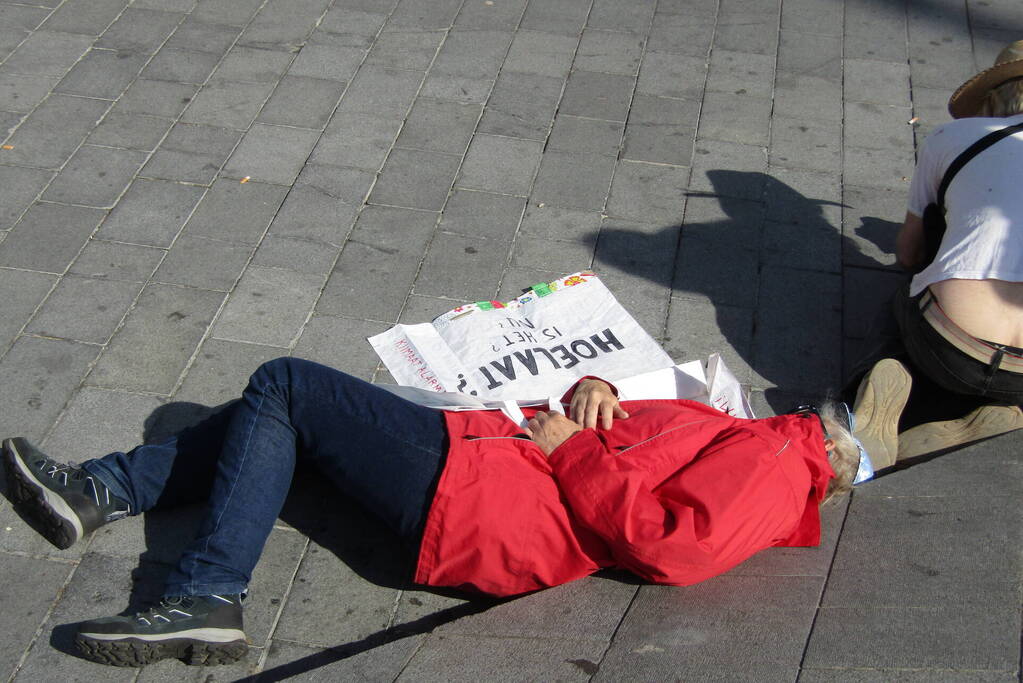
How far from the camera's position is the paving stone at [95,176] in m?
4.28

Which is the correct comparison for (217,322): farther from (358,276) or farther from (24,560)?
(24,560)

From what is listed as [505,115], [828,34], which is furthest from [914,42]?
[505,115]

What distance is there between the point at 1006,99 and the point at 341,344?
7.95 ft

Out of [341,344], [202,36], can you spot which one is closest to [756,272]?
[341,344]

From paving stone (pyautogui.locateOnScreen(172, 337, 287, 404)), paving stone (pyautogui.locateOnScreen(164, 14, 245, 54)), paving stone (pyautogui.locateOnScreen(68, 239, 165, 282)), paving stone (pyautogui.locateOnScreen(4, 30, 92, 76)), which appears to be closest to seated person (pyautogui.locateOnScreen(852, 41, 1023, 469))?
paving stone (pyautogui.locateOnScreen(172, 337, 287, 404))

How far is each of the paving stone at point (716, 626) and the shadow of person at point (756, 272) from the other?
1101mm

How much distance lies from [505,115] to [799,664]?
327 cm

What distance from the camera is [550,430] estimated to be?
2898 mm

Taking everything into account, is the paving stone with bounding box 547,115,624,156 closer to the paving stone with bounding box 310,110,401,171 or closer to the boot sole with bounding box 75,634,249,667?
the paving stone with bounding box 310,110,401,171

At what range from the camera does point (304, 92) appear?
16.4ft

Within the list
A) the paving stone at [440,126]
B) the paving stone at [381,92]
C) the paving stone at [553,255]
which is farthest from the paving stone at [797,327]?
the paving stone at [381,92]

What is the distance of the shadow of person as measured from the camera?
377 centimetres

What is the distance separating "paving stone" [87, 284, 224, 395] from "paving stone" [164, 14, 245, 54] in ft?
6.29

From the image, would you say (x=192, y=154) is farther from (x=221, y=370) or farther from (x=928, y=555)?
(x=928, y=555)
